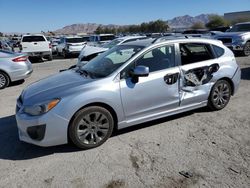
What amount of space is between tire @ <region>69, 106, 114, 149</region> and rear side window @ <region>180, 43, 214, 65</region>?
6.05 feet

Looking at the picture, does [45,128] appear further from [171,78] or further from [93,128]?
[171,78]

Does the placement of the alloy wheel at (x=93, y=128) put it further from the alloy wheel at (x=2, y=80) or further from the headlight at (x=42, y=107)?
the alloy wheel at (x=2, y=80)

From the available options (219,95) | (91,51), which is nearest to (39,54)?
(91,51)

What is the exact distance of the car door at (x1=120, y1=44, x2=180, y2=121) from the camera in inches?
167

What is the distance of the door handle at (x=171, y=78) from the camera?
4.56m

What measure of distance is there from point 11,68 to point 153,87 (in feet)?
21.3

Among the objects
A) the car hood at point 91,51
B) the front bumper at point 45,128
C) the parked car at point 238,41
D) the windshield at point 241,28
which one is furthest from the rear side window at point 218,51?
the windshield at point 241,28

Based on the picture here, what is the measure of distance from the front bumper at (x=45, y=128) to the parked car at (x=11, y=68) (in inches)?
227

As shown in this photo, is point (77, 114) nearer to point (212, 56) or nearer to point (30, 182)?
point (30, 182)

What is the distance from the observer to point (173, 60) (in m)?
4.72

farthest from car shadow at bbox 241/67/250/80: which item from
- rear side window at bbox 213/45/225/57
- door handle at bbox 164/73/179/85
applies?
door handle at bbox 164/73/179/85

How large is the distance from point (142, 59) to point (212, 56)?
65.4 inches

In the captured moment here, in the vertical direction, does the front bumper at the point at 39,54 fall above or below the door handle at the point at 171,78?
below

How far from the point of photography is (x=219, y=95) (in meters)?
5.42
